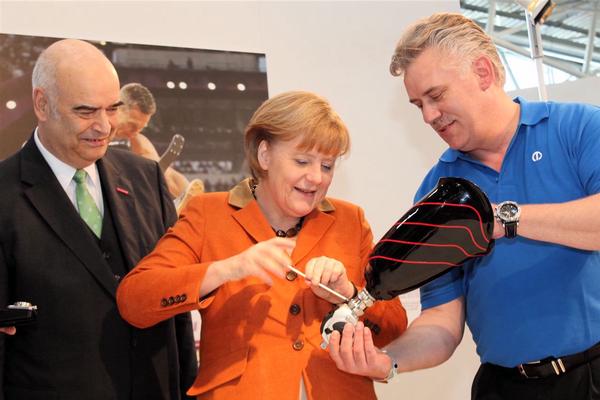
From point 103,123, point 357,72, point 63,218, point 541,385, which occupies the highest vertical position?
point 357,72

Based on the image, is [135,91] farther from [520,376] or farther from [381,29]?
[520,376]

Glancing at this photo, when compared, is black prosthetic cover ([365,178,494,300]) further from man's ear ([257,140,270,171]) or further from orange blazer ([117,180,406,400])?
man's ear ([257,140,270,171])

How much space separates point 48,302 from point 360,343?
3.19ft

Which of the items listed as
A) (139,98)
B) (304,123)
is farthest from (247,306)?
(139,98)

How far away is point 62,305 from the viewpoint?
2.12m

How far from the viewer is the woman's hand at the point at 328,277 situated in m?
1.70

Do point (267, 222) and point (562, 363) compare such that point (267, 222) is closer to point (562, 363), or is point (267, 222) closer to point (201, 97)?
point (562, 363)

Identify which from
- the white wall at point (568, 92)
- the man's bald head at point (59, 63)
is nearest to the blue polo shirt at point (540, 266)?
the man's bald head at point (59, 63)

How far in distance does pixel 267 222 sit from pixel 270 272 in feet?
1.03

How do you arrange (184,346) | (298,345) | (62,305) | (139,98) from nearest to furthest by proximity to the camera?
(298,345) → (62,305) → (184,346) → (139,98)

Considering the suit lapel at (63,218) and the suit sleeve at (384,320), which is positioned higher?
the suit lapel at (63,218)

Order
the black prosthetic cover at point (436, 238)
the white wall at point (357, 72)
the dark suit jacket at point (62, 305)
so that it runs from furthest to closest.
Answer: the white wall at point (357, 72), the dark suit jacket at point (62, 305), the black prosthetic cover at point (436, 238)

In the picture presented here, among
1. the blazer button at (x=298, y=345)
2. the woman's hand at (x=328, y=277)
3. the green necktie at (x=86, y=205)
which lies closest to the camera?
the woman's hand at (x=328, y=277)

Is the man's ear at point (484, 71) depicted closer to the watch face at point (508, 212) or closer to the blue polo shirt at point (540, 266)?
the blue polo shirt at point (540, 266)
